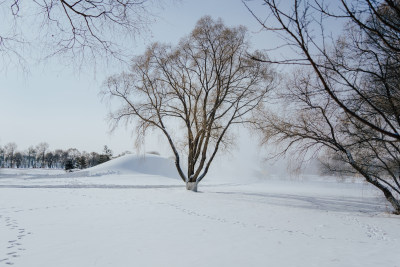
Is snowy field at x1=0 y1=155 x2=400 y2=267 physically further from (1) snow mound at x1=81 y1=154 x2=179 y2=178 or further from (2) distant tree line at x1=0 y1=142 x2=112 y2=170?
(2) distant tree line at x1=0 y1=142 x2=112 y2=170

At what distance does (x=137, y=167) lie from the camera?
44.5 meters

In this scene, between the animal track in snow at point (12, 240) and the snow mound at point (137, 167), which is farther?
the snow mound at point (137, 167)

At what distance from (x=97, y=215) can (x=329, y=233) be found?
655 centimetres

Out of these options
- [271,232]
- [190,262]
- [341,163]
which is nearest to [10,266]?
[190,262]

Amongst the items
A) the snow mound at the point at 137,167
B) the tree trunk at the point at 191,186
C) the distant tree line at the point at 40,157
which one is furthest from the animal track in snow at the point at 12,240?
the distant tree line at the point at 40,157

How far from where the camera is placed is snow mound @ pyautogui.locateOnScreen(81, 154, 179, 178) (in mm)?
40416

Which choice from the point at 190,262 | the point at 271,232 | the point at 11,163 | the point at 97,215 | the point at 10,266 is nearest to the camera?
the point at 10,266

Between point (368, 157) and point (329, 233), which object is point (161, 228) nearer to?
point (329, 233)

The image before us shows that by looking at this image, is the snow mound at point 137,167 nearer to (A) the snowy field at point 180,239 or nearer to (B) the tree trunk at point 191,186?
(B) the tree trunk at point 191,186

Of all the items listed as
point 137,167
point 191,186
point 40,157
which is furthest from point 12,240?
point 40,157

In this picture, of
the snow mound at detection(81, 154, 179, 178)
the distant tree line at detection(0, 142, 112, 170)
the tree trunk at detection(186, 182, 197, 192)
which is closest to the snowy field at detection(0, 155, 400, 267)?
the tree trunk at detection(186, 182, 197, 192)

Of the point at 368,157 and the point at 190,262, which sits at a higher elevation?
the point at 368,157

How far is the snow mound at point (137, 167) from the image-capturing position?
133 ft

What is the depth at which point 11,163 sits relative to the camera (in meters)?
103
